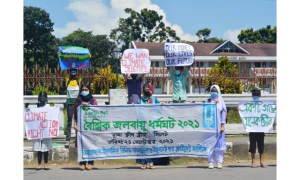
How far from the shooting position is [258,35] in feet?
210

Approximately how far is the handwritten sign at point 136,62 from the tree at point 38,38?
118ft

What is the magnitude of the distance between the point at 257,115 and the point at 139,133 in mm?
2565

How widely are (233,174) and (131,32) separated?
161 ft

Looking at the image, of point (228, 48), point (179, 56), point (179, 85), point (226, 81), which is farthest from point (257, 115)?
point (228, 48)

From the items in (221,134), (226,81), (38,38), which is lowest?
Answer: (221,134)

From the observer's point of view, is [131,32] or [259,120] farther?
[131,32]

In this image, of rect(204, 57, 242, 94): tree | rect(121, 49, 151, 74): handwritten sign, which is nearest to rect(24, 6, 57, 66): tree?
rect(204, 57, 242, 94): tree

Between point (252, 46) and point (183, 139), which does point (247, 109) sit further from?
point (252, 46)

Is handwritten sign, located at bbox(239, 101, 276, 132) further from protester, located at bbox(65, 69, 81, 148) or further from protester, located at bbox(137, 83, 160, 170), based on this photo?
protester, located at bbox(65, 69, 81, 148)

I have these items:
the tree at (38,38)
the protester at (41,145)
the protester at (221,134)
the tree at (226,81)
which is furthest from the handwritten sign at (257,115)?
the tree at (38,38)

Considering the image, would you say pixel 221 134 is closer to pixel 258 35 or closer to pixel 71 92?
pixel 71 92

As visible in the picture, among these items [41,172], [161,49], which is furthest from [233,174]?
[161,49]

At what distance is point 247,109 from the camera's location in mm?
10367

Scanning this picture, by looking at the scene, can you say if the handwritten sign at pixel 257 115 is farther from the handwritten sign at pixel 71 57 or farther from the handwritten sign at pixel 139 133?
the handwritten sign at pixel 71 57
